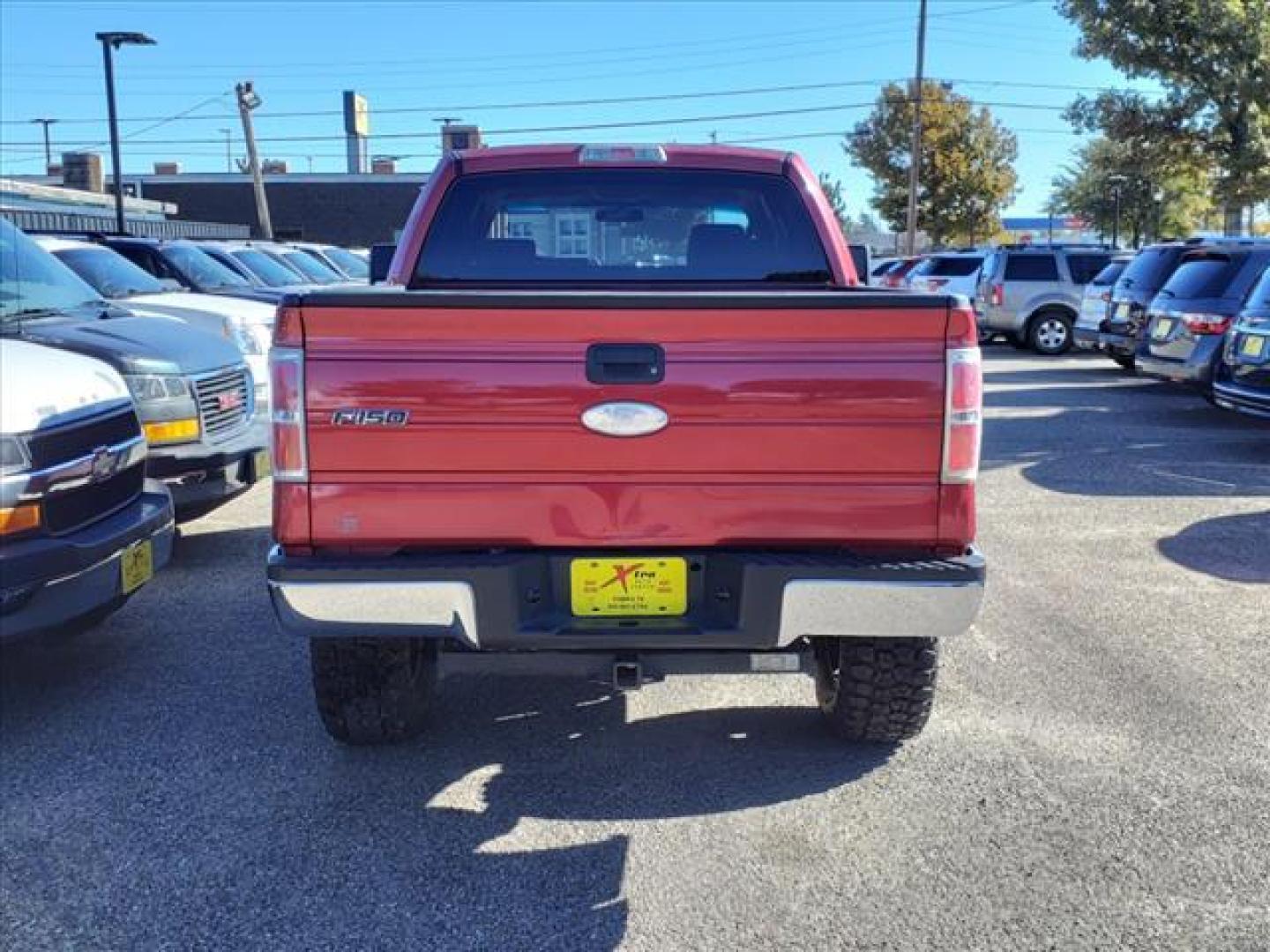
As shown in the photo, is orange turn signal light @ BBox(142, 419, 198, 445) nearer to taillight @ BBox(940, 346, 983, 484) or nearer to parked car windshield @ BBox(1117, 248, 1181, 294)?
taillight @ BBox(940, 346, 983, 484)

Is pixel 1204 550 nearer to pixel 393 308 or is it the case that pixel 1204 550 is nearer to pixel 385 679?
pixel 385 679

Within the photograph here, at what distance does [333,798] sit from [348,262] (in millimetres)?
18397

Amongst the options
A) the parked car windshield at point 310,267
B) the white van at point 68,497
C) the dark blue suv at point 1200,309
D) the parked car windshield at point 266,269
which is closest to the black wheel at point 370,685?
the white van at point 68,497

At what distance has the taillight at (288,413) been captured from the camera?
10.2 feet

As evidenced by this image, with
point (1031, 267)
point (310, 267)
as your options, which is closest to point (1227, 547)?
point (310, 267)

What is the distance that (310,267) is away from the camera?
17484 millimetres

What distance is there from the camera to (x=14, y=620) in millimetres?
3893

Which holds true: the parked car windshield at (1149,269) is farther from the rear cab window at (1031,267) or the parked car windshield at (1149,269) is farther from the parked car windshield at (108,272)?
the parked car windshield at (108,272)

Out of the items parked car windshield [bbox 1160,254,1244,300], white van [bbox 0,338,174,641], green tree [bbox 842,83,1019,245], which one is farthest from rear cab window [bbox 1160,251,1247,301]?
green tree [bbox 842,83,1019,245]

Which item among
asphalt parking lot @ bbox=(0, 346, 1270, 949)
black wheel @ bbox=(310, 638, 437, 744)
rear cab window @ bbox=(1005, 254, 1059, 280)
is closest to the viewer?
asphalt parking lot @ bbox=(0, 346, 1270, 949)

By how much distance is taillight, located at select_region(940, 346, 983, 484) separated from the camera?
10.3 ft

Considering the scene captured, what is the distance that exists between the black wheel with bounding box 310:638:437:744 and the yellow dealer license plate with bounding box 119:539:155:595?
3.44ft

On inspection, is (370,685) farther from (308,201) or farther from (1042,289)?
(308,201)

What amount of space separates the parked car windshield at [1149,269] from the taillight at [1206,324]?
2703 millimetres
